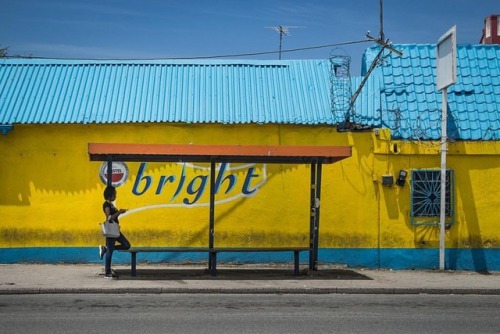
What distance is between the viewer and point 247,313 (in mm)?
10547

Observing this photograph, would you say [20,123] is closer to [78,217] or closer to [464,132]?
[78,217]

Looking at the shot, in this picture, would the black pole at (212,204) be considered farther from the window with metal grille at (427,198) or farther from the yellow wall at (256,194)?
the window with metal grille at (427,198)

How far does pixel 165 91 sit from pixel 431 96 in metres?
6.52

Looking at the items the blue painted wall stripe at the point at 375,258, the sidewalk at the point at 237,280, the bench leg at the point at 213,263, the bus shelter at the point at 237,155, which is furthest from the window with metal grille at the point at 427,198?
the bench leg at the point at 213,263

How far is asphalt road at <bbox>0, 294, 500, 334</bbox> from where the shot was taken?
30.6ft

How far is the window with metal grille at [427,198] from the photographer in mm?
16344

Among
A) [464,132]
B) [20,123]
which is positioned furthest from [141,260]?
[464,132]

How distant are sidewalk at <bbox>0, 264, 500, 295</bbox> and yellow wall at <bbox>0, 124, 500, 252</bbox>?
0.76 m

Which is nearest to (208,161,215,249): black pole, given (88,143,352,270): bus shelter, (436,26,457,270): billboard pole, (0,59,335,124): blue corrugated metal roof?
(88,143,352,270): bus shelter

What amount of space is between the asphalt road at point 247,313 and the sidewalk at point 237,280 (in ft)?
1.12

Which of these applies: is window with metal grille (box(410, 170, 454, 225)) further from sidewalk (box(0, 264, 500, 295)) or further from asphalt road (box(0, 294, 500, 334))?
asphalt road (box(0, 294, 500, 334))

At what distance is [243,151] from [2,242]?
6.32 m

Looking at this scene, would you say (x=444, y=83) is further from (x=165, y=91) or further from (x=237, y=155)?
(x=165, y=91)

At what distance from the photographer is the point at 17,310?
1063cm
